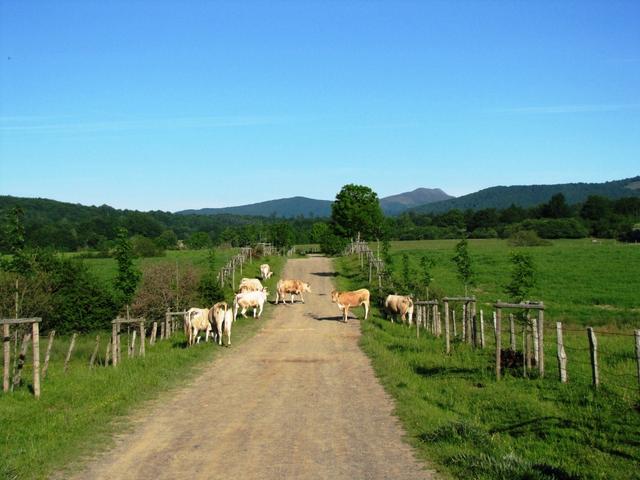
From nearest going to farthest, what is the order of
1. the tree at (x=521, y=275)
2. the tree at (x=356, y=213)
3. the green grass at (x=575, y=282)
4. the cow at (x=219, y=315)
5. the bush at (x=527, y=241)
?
the tree at (x=521, y=275) < the cow at (x=219, y=315) < the green grass at (x=575, y=282) < the tree at (x=356, y=213) < the bush at (x=527, y=241)

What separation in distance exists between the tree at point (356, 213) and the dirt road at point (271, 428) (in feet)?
107

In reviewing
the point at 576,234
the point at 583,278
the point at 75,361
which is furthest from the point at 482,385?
the point at 576,234

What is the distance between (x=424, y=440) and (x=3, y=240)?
64.4 ft

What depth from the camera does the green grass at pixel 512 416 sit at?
920 cm

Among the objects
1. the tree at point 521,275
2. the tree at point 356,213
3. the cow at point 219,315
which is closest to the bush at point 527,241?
the tree at point 356,213

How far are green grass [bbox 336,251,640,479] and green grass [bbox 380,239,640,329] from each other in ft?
26.8

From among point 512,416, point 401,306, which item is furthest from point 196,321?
point 512,416

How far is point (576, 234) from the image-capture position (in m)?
114

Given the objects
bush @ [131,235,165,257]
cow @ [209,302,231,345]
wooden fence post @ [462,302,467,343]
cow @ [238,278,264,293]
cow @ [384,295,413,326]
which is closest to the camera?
wooden fence post @ [462,302,467,343]

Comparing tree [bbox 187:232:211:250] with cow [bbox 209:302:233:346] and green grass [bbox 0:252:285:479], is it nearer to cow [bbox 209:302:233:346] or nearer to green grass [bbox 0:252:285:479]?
cow [bbox 209:302:233:346]

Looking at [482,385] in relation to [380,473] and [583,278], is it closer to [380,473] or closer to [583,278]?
[380,473]

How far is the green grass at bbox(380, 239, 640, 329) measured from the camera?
119 ft

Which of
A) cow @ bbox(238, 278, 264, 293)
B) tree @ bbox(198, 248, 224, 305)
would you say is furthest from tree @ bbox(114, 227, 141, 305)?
cow @ bbox(238, 278, 264, 293)

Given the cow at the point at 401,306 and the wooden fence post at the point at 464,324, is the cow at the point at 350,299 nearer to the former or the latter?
the cow at the point at 401,306
